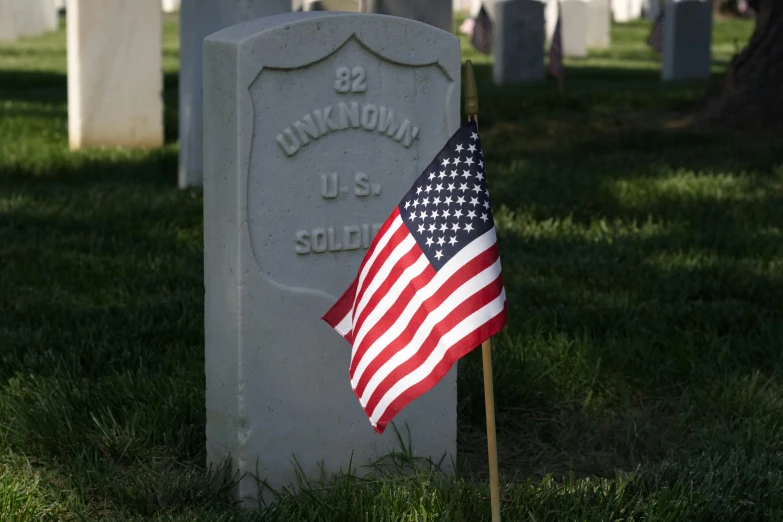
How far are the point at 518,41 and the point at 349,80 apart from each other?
1115cm

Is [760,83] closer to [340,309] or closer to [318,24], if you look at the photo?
[318,24]

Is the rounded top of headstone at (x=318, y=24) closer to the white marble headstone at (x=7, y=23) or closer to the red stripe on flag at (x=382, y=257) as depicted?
the red stripe on flag at (x=382, y=257)

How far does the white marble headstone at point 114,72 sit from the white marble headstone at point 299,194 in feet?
18.2

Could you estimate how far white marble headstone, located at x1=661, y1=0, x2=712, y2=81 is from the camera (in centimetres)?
1407

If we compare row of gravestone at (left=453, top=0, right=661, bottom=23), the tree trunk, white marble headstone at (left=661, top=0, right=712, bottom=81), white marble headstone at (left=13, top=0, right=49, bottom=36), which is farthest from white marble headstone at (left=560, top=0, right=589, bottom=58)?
white marble headstone at (left=13, top=0, right=49, bottom=36)

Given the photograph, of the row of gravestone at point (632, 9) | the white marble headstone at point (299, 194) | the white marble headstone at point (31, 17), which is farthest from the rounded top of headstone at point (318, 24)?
the row of gravestone at point (632, 9)

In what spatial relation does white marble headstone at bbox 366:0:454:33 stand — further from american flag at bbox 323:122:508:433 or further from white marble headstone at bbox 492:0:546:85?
american flag at bbox 323:122:508:433

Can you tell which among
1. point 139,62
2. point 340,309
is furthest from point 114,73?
point 340,309

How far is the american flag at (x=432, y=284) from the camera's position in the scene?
2490 mm

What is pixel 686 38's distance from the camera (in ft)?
46.4

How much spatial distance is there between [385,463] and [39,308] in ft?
6.29

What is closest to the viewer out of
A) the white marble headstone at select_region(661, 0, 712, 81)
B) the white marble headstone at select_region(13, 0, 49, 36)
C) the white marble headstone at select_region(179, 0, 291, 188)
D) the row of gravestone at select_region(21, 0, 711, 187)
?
the white marble headstone at select_region(179, 0, 291, 188)

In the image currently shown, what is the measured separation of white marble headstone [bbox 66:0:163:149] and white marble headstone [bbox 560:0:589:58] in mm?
10868

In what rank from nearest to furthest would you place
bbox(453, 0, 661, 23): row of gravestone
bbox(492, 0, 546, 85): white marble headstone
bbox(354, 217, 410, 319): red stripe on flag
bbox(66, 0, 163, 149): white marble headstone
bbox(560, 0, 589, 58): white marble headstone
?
bbox(354, 217, 410, 319): red stripe on flag → bbox(66, 0, 163, 149): white marble headstone → bbox(492, 0, 546, 85): white marble headstone → bbox(560, 0, 589, 58): white marble headstone → bbox(453, 0, 661, 23): row of gravestone
